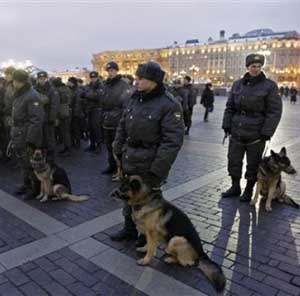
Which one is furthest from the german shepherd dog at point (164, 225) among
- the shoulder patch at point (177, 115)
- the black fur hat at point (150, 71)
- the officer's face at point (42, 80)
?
the officer's face at point (42, 80)

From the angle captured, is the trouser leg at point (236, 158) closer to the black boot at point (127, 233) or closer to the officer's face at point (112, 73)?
the black boot at point (127, 233)

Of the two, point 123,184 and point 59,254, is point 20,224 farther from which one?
point 123,184

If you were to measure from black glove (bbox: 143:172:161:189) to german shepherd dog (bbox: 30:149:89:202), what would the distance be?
2.23m

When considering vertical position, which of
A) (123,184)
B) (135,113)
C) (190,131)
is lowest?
(190,131)

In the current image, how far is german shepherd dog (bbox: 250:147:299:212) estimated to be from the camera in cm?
507

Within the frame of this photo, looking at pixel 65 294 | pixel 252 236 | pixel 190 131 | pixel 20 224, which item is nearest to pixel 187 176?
pixel 252 236

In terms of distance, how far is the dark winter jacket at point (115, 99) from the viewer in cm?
660

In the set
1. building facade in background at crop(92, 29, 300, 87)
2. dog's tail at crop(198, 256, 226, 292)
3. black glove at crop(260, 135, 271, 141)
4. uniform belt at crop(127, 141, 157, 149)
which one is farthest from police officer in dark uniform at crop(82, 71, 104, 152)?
building facade in background at crop(92, 29, 300, 87)

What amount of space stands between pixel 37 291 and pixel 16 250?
882 millimetres

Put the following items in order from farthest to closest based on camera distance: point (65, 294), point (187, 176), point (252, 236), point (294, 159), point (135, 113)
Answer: point (294, 159) → point (187, 176) → point (252, 236) → point (135, 113) → point (65, 294)

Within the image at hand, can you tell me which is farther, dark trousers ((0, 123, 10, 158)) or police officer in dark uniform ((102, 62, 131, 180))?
dark trousers ((0, 123, 10, 158))

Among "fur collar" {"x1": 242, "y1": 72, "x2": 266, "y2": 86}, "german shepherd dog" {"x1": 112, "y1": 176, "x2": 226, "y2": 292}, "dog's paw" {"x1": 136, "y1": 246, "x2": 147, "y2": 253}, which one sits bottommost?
"dog's paw" {"x1": 136, "y1": 246, "x2": 147, "y2": 253}

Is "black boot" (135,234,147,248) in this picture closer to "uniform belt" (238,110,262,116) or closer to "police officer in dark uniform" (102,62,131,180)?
"uniform belt" (238,110,262,116)

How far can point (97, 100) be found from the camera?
899 cm
